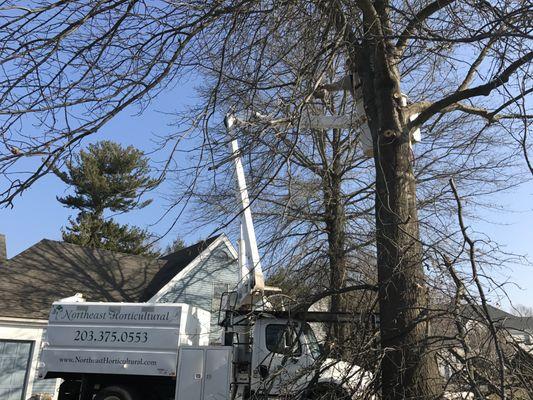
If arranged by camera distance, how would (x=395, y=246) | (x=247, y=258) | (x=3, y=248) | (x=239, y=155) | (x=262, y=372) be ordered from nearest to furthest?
1. (x=395, y=246)
2. (x=239, y=155)
3. (x=262, y=372)
4. (x=247, y=258)
5. (x=3, y=248)

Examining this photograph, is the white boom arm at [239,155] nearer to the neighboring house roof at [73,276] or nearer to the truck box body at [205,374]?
the truck box body at [205,374]

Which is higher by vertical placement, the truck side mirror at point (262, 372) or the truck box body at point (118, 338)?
the truck box body at point (118, 338)

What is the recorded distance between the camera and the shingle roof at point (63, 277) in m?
16.7

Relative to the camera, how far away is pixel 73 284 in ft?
60.4

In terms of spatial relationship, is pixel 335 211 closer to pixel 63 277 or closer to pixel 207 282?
pixel 207 282

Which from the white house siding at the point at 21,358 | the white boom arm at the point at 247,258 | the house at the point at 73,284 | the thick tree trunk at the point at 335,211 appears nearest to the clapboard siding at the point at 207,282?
the house at the point at 73,284

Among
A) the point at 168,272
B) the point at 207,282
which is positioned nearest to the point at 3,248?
the point at 168,272

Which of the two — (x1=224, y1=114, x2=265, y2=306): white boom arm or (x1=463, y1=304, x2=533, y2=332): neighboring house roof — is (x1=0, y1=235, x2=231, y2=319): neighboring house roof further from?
(x1=463, y1=304, x2=533, y2=332): neighboring house roof

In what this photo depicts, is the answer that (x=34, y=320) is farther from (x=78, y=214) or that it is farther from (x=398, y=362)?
(x=78, y=214)

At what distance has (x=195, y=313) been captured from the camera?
37.5 ft

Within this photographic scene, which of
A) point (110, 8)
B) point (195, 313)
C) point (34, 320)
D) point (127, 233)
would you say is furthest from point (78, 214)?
point (110, 8)

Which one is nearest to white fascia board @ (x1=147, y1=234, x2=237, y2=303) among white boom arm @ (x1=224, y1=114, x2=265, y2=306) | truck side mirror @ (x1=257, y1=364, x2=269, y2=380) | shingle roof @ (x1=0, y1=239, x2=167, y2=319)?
shingle roof @ (x1=0, y1=239, x2=167, y2=319)

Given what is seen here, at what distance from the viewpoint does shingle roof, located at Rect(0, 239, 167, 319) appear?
16.7m

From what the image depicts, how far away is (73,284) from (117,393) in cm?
852
